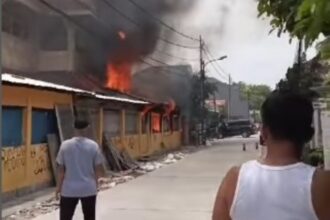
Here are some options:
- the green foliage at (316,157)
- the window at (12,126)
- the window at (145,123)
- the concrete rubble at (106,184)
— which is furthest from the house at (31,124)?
the window at (145,123)

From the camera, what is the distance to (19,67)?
27484 millimetres

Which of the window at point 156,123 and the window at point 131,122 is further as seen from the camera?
the window at point 156,123

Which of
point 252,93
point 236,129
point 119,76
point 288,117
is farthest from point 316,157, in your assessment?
point 252,93

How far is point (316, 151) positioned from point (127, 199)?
3.56 metres

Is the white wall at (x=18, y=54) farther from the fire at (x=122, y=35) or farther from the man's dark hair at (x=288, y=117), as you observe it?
the man's dark hair at (x=288, y=117)

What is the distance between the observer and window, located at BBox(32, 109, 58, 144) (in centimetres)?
1363

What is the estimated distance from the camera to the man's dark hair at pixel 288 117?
2145mm

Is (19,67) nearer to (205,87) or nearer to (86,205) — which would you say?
(205,87)

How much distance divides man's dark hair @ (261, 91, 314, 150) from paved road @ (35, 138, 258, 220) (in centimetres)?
719

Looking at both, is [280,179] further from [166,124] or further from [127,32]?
[166,124]

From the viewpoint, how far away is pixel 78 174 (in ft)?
19.2

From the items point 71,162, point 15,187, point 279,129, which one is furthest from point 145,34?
point 279,129

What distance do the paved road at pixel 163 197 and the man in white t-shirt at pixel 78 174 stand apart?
3242 millimetres

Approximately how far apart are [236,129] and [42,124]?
39.7 m
